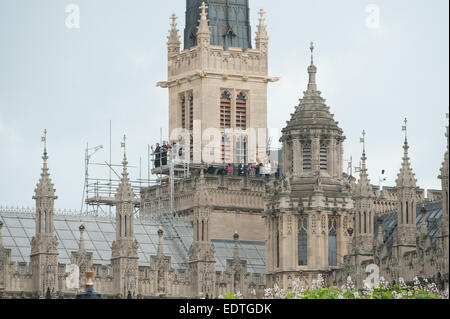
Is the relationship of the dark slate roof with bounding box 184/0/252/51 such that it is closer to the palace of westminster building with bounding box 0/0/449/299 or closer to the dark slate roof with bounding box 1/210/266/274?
the palace of westminster building with bounding box 0/0/449/299

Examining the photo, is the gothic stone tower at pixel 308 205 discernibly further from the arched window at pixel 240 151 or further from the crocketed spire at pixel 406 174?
the arched window at pixel 240 151

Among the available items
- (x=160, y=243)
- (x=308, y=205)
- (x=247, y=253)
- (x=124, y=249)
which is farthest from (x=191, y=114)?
(x=308, y=205)

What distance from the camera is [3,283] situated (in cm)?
12462

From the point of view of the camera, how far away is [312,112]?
131m

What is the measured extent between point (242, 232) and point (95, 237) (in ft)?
42.3

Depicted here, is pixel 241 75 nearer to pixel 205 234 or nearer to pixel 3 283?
pixel 205 234

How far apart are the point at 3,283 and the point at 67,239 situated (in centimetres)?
1008

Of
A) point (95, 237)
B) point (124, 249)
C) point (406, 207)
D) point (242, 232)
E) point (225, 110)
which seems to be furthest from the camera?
point (225, 110)

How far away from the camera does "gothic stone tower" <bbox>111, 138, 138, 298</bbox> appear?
12781 cm

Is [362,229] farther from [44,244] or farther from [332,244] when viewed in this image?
[44,244]

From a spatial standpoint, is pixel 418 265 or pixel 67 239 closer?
pixel 418 265
